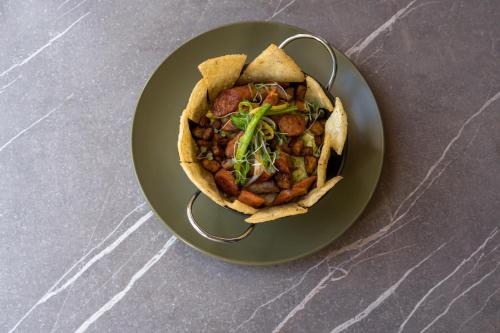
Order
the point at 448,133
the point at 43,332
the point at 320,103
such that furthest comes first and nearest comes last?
the point at 448,133, the point at 43,332, the point at 320,103

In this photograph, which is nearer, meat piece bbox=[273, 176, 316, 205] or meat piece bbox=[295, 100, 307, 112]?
meat piece bbox=[273, 176, 316, 205]

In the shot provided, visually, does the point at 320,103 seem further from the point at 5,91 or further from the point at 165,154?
the point at 5,91

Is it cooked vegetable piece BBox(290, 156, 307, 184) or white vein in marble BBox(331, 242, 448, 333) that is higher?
cooked vegetable piece BBox(290, 156, 307, 184)

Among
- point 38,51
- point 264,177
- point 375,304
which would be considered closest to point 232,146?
point 264,177

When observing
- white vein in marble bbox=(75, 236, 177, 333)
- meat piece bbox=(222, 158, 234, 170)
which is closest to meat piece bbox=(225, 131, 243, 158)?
meat piece bbox=(222, 158, 234, 170)

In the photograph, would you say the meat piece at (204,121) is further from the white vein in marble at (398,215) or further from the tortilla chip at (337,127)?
the white vein in marble at (398,215)

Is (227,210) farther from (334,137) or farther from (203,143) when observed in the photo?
(334,137)

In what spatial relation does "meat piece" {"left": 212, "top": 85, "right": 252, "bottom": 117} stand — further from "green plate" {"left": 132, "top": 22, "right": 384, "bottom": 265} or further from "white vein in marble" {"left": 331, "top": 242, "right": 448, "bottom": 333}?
"white vein in marble" {"left": 331, "top": 242, "right": 448, "bottom": 333}

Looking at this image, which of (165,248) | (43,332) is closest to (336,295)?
(165,248)
